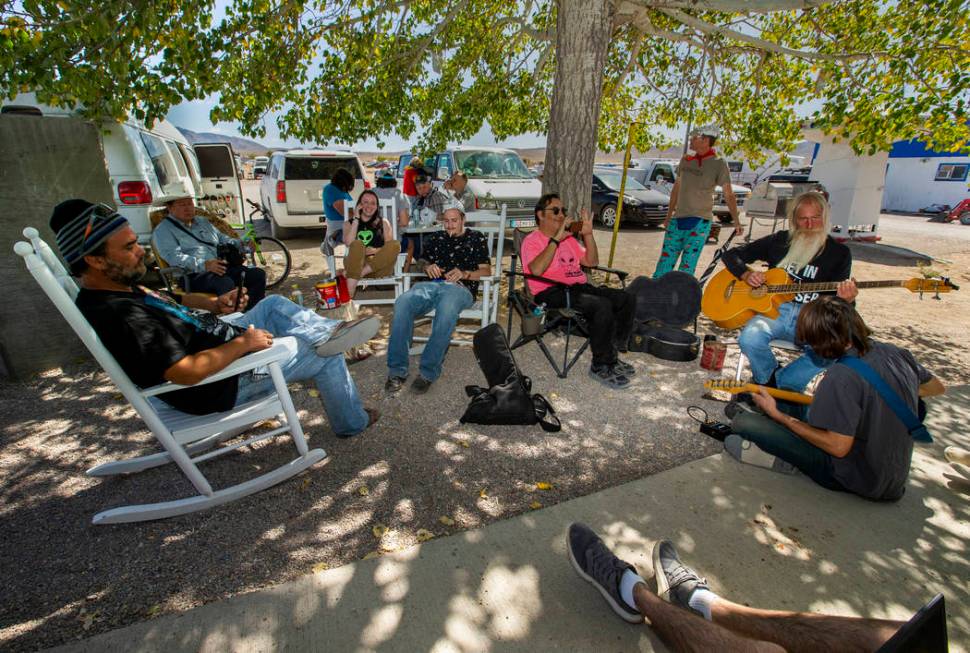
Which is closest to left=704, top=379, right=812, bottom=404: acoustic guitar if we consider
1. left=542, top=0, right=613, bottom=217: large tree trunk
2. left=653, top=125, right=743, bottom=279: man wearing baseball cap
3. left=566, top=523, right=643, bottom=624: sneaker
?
left=566, top=523, right=643, bottom=624: sneaker

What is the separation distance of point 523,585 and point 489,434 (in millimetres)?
1309

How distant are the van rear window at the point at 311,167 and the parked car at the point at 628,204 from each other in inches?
260

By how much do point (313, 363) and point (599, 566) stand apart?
197cm

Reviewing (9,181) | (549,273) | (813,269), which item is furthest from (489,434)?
(9,181)

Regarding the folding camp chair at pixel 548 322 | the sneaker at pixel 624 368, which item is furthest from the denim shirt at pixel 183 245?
the sneaker at pixel 624 368

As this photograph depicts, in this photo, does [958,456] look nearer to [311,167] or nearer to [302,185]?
[302,185]

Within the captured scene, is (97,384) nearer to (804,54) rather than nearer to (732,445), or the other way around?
(732,445)

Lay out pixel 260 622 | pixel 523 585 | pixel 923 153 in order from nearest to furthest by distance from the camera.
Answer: pixel 260 622 → pixel 523 585 → pixel 923 153

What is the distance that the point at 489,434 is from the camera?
3318 millimetres

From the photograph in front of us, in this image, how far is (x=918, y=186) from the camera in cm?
1959

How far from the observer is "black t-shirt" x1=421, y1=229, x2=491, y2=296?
4.51m

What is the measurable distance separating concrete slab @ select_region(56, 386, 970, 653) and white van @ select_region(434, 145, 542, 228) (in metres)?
6.72

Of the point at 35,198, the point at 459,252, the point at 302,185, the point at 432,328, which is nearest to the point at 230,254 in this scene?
the point at 35,198

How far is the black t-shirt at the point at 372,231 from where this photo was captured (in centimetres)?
564
